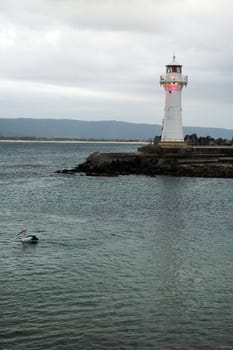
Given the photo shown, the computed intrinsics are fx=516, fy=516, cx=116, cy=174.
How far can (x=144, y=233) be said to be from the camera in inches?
1019

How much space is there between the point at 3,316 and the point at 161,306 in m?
4.67

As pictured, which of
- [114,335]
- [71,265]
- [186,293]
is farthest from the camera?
[71,265]

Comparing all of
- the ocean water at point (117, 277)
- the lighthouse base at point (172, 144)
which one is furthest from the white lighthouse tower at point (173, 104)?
the ocean water at point (117, 277)

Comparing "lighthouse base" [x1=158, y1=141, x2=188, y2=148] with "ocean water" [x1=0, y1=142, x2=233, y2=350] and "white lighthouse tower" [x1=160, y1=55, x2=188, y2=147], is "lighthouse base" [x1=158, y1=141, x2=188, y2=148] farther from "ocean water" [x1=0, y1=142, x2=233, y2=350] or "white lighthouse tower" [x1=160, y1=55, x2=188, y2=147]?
"ocean water" [x1=0, y1=142, x2=233, y2=350]

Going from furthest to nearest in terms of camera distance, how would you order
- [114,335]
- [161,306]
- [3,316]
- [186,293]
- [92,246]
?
1. [92,246]
2. [186,293]
3. [161,306]
4. [3,316]
5. [114,335]

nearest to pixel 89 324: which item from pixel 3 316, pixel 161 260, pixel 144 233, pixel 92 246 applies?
pixel 3 316

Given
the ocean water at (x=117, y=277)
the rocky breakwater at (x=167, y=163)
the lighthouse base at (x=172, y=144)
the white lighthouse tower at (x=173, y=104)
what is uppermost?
the white lighthouse tower at (x=173, y=104)

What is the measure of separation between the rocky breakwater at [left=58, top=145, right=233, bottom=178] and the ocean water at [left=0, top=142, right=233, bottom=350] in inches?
752

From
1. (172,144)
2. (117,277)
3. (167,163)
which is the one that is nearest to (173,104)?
(172,144)

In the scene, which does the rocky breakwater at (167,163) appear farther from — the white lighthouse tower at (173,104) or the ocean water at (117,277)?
the ocean water at (117,277)

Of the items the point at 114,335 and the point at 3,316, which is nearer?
the point at 114,335

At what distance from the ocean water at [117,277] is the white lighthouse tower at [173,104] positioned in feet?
82.1

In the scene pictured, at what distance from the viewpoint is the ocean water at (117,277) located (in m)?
13.5

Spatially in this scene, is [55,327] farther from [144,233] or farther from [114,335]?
[144,233]
